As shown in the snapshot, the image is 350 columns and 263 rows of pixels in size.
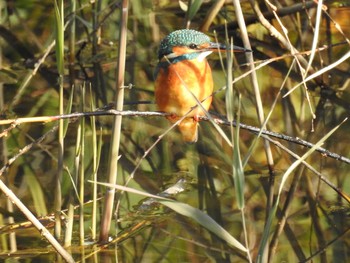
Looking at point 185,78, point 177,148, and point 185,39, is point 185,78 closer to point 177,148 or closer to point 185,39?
point 185,39

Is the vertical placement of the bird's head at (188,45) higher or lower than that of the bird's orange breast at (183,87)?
higher

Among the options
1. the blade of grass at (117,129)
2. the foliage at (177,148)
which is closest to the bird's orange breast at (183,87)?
the foliage at (177,148)

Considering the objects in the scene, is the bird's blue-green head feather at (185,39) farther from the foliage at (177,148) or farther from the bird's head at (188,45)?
the foliage at (177,148)

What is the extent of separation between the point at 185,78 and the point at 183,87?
119 mm

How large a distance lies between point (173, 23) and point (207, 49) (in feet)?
10.2

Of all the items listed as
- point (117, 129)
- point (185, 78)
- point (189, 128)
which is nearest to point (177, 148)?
point (189, 128)

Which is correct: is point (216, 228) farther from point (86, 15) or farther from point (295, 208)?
point (86, 15)

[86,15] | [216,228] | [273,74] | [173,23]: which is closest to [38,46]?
[86,15]

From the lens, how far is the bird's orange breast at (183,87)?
3490 mm

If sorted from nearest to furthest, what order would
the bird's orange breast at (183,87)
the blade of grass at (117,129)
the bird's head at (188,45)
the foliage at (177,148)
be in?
the blade of grass at (117,129) → the foliage at (177,148) → the bird's orange breast at (183,87) → the bird's head at (188,45)

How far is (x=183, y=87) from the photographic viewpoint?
352 centimetres

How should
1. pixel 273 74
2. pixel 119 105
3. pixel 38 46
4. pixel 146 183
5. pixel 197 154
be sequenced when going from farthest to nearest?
pixel 38 46 < pixel 273 74 < pixel 197 154 < pixel 146 183 < pixel 119 105

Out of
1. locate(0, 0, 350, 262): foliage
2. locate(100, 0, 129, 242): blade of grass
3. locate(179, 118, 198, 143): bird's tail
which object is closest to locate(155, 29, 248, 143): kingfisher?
locate(179, 118, 198, 143): bird's tail

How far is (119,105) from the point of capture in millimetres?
3205
